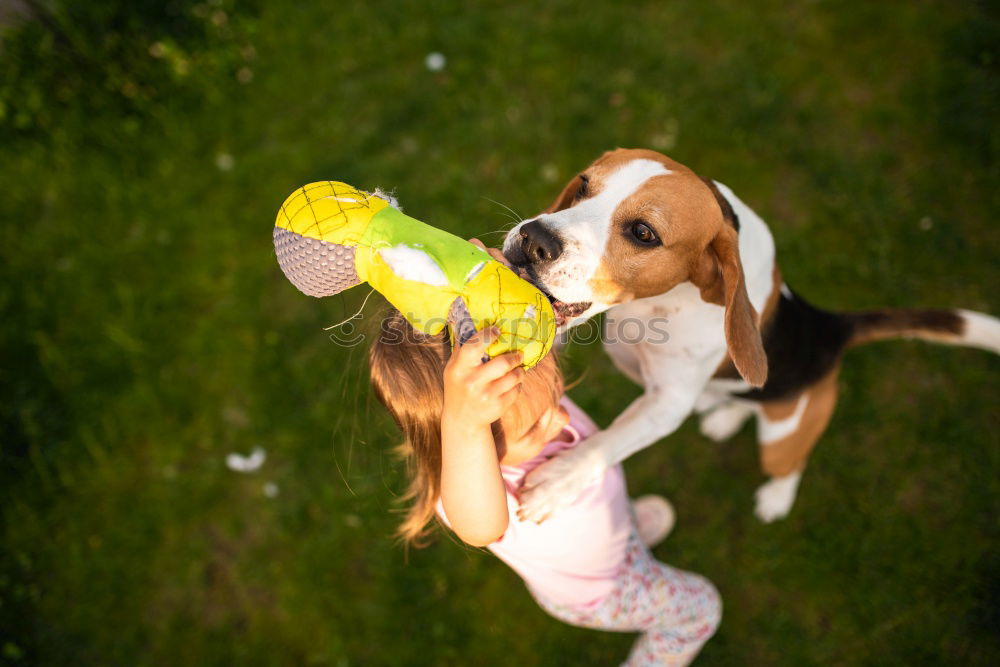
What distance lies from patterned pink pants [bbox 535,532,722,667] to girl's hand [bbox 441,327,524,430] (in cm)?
121

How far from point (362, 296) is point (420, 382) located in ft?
5.01

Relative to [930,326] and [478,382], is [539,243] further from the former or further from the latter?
[930,326]

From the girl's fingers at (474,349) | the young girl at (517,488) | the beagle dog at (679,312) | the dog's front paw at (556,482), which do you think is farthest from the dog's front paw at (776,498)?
the girl's fingers at (474,349)

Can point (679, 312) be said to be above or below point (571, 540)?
above

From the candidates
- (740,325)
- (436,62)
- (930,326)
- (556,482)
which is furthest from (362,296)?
(930,326)

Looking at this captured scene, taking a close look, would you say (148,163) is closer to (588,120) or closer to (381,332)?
(588,120)

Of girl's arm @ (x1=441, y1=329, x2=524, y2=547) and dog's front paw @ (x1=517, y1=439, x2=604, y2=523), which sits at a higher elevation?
girl's arm @ (x1=441, y1=329, x2=524, y2=547)

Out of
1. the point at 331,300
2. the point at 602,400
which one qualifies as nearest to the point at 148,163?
the point at 331,300

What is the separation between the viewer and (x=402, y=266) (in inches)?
69.5

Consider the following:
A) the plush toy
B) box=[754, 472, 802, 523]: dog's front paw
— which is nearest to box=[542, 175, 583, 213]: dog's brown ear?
the plush toy

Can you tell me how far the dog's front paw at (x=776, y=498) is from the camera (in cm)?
369

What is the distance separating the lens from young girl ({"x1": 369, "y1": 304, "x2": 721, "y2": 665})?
6.34ft

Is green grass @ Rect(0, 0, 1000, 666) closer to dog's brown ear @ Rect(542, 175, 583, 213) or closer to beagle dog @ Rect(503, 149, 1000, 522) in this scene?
beagle dog @ Rect(503, 149, 1000, 522)

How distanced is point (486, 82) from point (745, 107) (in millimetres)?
1879
